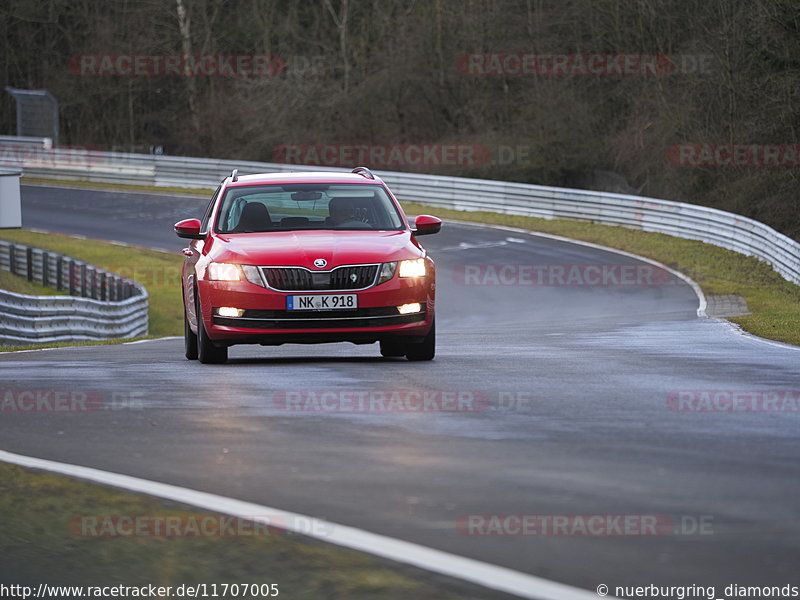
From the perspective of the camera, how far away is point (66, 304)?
72.0 ft

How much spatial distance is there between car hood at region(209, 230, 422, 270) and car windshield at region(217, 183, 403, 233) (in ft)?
0.80

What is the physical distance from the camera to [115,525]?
4988mm

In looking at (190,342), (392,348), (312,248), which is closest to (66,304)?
(190,342)

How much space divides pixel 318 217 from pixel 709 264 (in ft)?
68.8

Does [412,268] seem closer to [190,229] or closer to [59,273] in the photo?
[190,229]

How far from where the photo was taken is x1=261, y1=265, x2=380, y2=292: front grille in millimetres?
11453

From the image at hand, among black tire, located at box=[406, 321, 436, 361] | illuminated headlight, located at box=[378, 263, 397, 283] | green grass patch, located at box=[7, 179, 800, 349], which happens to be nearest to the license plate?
illuminated headlight, located at box=[378, 263, 397, 283]

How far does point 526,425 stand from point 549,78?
45.5 m

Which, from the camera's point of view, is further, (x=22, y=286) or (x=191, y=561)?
(x=22, y=286)

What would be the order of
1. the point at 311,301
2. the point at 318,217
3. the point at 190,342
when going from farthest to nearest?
1. the point at 190,342
2. the point at 318,217
3. the point at 311,301

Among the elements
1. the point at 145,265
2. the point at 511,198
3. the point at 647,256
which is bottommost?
the point at 145,265

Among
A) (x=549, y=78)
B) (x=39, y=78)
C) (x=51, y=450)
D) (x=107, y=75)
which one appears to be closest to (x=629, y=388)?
(x=51, y=450)

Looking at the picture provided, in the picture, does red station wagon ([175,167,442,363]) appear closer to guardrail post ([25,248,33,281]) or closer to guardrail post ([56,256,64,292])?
guardrail post ([56,256,64,292])

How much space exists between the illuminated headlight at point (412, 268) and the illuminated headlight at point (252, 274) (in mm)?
1164
